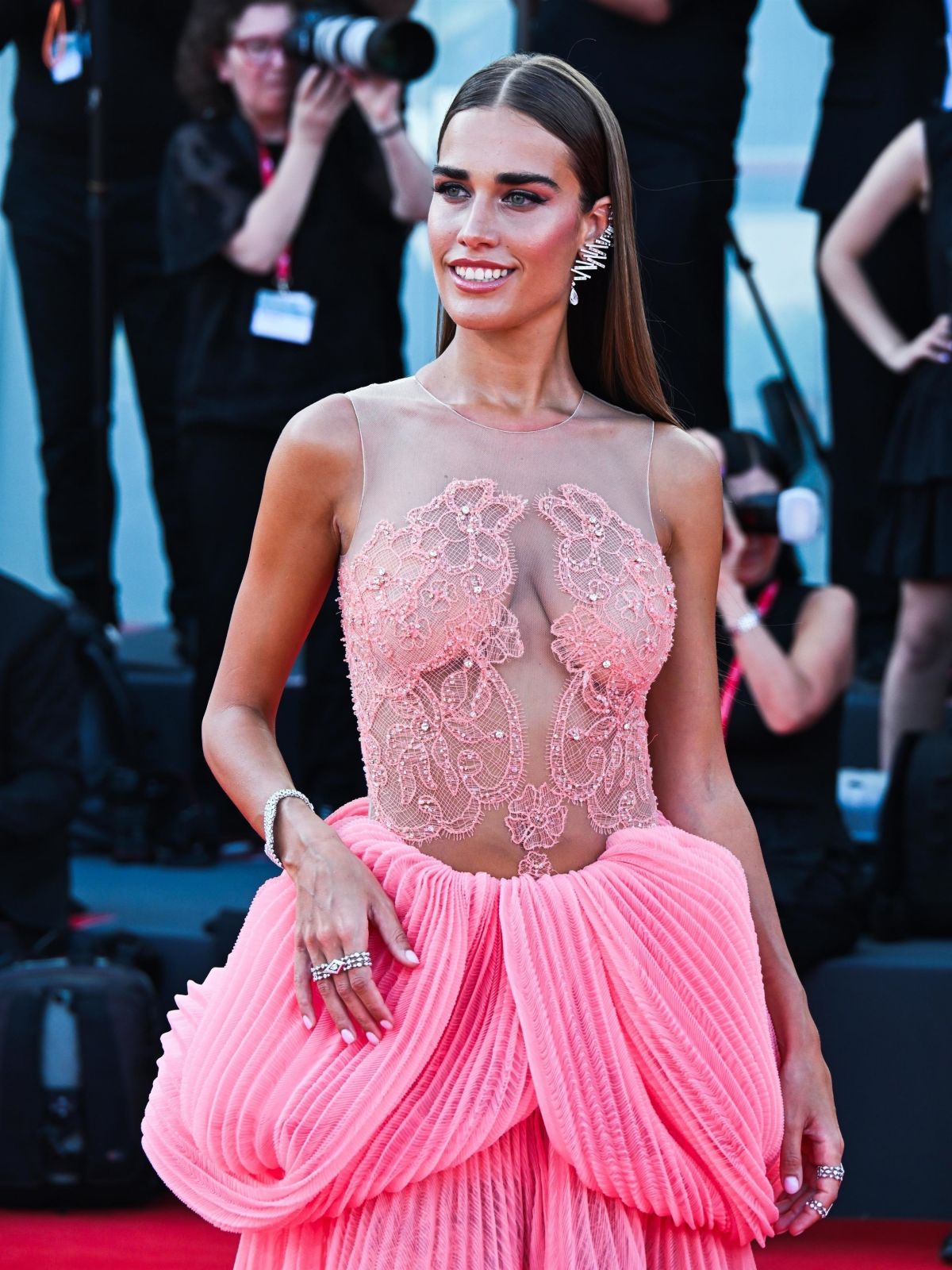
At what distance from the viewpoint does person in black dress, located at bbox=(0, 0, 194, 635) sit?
566 centimetres

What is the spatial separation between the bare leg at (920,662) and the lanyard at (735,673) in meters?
0.57

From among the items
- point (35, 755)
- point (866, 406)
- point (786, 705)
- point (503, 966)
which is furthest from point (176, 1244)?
point (866, 406)

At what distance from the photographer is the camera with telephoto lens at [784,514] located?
3830 mm

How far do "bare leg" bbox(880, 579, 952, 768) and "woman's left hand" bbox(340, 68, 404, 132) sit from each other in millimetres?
1679

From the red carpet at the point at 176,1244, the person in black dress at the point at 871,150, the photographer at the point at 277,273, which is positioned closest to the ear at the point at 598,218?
the red carpet at the point at 176,1244

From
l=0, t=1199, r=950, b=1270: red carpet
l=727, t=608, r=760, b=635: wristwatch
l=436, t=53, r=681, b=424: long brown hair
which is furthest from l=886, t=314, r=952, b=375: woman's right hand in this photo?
l=436, t=53, r=681, b=424: long brown hair

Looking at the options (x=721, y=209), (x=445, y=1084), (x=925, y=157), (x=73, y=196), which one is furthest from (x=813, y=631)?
(x=73, y=196)

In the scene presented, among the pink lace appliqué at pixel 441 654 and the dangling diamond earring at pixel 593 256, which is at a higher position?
the dangling diamond earring at pixel 593 256

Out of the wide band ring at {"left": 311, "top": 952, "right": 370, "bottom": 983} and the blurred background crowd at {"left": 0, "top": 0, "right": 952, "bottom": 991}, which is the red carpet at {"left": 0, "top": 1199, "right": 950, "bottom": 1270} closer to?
the blurred background crowd at {"left": 0, "top": 0, "right": 952, "bottom": 991}

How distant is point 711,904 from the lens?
1855 millimetres

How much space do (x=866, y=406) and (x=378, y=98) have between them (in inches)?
62.1

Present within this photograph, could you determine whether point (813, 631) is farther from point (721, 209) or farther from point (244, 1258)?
point (244, 1258)

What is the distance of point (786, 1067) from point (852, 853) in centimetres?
195

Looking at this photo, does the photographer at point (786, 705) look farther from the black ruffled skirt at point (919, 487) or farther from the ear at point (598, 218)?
the ear at point (598, 218)
